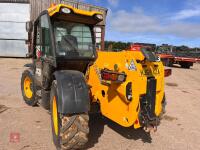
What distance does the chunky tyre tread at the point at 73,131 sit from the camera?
4164 millimetres

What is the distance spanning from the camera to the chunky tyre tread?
4.16 metres

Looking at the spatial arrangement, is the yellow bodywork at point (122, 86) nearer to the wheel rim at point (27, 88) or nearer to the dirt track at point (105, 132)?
the dirt track at point (105, 132)

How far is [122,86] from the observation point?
4402mm

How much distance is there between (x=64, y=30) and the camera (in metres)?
5.22

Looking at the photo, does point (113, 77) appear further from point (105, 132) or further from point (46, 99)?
point (46, 99)

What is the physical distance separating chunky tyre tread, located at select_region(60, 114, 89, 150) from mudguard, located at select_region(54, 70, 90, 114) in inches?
5.1

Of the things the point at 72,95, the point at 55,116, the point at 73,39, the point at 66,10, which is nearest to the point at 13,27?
the point at 73,39

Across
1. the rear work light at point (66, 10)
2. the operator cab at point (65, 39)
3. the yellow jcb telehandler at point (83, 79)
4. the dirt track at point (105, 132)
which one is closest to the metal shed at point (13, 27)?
the dirt track at point (105, 132)

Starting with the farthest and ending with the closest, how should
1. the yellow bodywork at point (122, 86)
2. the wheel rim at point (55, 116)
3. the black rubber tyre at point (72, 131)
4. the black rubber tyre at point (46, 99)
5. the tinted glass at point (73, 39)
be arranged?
the black rubber tyre at point (46, 99), the tinted glass at point (73, 39), the wheel rim at point (55, 116), the yellow bodywork at point (122, 86), the black rubber tyre at point (72, 131)

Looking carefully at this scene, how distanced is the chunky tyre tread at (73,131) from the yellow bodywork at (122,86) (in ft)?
2.26

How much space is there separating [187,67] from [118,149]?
2138 cm

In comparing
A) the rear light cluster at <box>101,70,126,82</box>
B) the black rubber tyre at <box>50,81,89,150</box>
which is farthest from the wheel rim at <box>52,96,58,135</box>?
the rear light cluster at <box>101,70,126,82</box>

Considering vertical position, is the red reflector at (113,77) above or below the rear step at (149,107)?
above

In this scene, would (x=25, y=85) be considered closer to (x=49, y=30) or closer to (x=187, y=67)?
(x=49, y=30)
